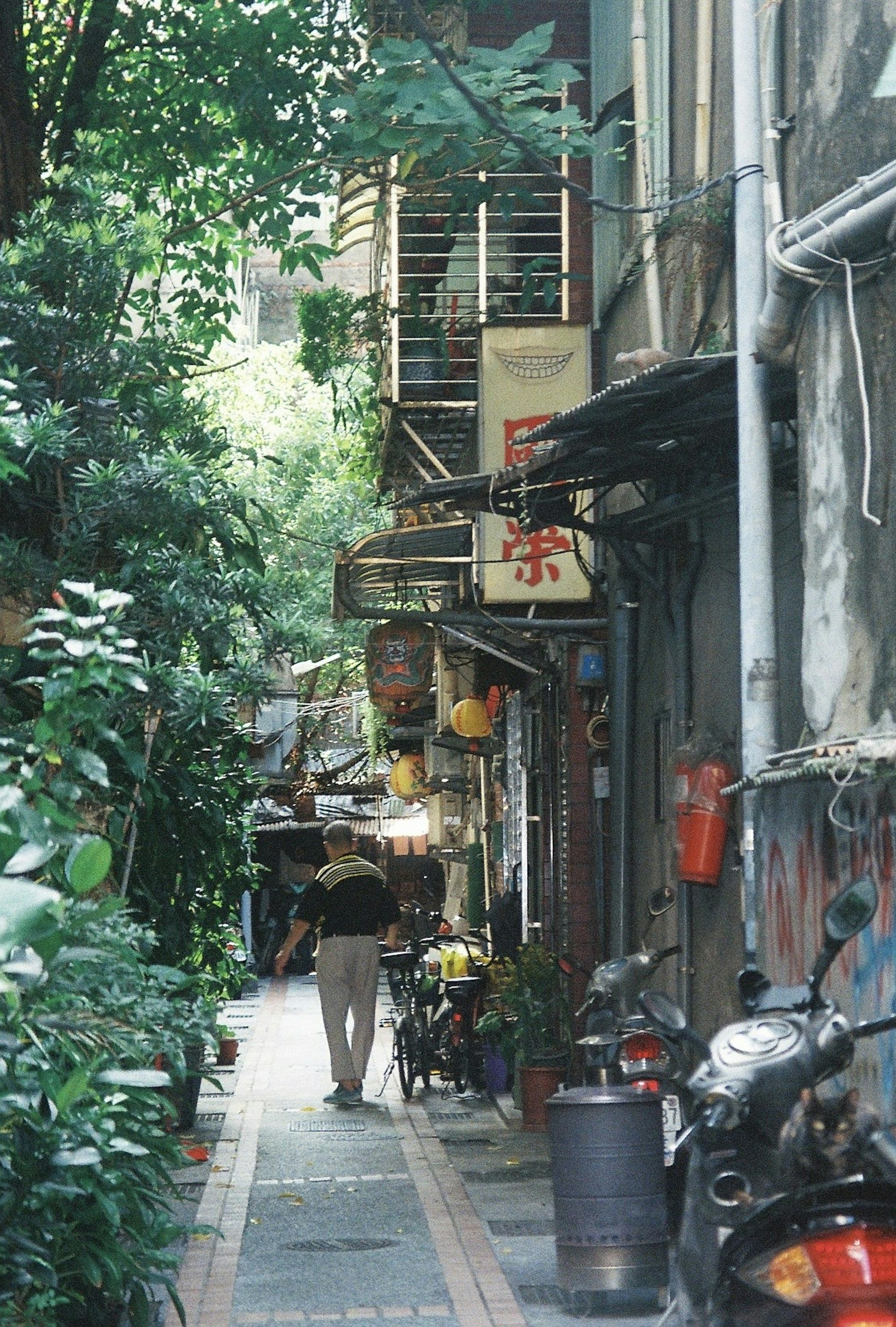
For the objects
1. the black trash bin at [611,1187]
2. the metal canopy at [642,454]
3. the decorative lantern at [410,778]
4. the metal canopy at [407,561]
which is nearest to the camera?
the black trash bin at [611,1187]

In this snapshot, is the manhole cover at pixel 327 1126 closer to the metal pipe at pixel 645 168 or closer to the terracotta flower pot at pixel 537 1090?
the terracotta flower pot at pixel 537 1090

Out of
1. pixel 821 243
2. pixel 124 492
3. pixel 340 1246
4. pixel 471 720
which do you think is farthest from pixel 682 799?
pixel 471 720

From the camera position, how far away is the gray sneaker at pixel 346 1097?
1484 cm

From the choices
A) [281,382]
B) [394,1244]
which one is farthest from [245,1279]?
[281,382]

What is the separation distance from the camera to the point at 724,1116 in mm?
4617

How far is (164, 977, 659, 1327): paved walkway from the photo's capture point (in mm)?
7922

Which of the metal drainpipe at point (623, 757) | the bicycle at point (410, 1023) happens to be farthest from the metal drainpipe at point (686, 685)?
the bicycle at point (410, 1023)

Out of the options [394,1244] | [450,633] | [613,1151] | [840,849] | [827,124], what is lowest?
[394,1244]

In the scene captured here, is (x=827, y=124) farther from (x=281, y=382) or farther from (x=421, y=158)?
(x=281, y=382)

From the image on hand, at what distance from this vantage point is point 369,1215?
33.1ft

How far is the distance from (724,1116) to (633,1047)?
13.2 ft

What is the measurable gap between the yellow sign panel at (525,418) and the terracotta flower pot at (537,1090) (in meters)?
3.57

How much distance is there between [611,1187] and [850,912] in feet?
11.4

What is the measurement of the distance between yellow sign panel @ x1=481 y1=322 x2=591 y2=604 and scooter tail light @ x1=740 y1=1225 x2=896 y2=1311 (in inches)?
377
